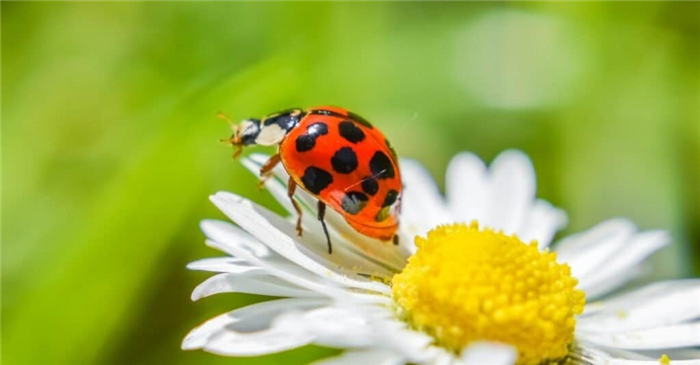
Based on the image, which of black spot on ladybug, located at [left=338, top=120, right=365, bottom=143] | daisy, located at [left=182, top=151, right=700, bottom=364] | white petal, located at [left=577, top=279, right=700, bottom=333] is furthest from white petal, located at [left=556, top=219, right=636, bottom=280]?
Answer: black spot on ladybug, located at [left=338, top=120, right=365, bottom=143]

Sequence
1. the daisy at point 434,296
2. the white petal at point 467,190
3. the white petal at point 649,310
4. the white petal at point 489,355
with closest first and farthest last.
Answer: the white petal at point 489,355 < the daisy at point 434,296 < the white petal at point 649,310 < the white petal at point 467,190

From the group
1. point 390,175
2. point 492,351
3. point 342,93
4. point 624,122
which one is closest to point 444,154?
point 342,93

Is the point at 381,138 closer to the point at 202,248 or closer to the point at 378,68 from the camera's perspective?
the point at 202,248

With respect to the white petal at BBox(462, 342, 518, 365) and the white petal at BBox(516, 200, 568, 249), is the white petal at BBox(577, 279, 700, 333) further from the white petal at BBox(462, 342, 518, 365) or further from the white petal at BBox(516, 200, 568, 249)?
the white petal at BBox(462, 342, 518, 365)

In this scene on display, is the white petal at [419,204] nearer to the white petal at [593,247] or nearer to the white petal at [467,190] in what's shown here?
the white petal at [467,190]

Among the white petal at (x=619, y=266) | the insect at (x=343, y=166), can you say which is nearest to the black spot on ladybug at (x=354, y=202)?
the insect at (x=343, y=166)

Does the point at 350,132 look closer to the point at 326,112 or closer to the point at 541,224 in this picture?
the point at 326,112
